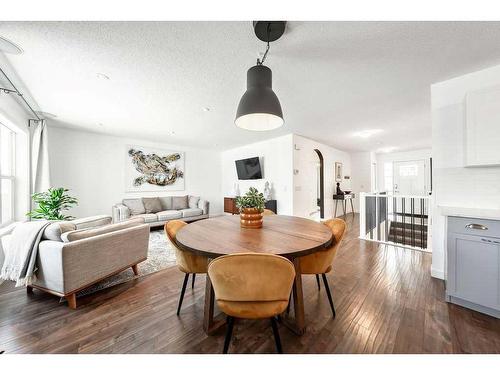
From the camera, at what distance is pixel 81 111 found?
3.19 metres

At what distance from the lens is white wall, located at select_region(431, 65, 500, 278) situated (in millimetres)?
2012

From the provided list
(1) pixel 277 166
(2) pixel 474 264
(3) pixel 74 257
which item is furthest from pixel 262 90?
(1) pixel 277 166

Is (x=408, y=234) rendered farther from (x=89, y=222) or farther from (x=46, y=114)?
(x=46, y=114)

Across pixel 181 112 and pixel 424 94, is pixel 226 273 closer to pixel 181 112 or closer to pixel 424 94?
Result: pixel 181 112

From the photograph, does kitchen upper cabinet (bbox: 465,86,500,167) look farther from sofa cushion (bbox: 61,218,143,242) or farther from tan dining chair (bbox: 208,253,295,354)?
sofa cushion (bbox: 61,218,143,242)

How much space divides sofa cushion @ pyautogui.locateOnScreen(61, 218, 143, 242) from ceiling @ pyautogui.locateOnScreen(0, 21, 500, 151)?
1.69 meters

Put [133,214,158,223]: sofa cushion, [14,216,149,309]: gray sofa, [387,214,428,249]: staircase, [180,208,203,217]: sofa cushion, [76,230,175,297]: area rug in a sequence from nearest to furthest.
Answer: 1. [14,216,149,309]: gray sofa
2. [76,230,175,297]: area rug
3. [387,214,428,249]: staircase
4. [133,214,158,223]: sofa cushion
5. [180,208,203,217]: sofa cushion

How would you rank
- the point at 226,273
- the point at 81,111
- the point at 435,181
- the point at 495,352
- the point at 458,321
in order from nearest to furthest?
1. the point at 226,273
2. the point at 495,352
3. the point at 458,321
4. the point at 435,181
5. the point at 81,111

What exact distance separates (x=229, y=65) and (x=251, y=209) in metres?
1.48

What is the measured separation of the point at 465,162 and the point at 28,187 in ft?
20.5

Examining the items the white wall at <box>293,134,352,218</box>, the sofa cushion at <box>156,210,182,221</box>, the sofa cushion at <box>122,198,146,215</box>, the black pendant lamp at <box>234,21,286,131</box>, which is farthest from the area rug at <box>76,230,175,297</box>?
the white wall at <box>293,134,352,218</box>

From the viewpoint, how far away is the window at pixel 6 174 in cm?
287
